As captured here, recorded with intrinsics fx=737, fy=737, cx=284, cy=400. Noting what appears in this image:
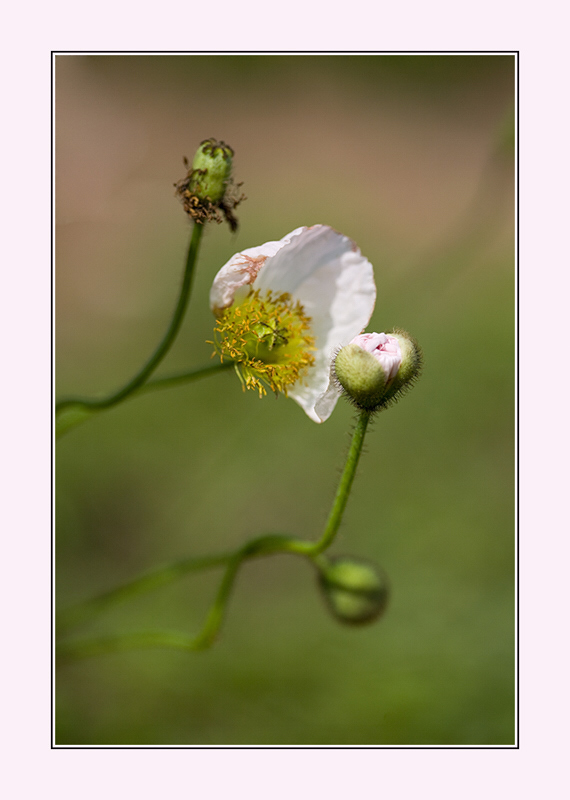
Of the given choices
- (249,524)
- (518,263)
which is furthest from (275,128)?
(518,263)

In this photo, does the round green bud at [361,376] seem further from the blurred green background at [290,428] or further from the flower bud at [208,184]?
the blurred green background at [290,428]

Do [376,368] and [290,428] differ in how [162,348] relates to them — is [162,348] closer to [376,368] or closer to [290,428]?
[376,368]

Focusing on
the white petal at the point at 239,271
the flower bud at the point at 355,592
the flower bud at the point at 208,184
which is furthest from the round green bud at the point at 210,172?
the flower bud at the point at 355,592

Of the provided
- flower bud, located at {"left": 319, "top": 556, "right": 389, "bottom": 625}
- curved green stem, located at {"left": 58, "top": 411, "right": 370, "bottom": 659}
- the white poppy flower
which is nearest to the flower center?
the white poppy flower

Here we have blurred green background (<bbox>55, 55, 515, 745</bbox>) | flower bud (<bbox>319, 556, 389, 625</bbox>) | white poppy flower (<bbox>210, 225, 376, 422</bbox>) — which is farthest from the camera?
blurred green background (<bbox>55, 55, 515, 745</bbox>)

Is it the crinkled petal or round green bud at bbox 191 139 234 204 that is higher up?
round green bud at bbox 191 139 234 204

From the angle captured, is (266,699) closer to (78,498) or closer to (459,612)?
(459,612)

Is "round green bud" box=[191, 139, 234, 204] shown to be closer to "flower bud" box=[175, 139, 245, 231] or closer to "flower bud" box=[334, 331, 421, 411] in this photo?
"flower bud" box=[175, 139, 245, 231]
